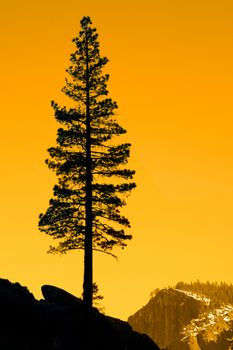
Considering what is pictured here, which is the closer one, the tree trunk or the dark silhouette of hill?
the dark silhouette of hill

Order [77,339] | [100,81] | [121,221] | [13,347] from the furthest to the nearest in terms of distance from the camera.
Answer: [100,81] < [121,221] < [77,339] < [13,347]

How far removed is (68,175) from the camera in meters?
35.9

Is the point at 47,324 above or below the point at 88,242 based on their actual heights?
below

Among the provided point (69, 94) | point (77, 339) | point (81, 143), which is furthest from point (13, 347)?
point (69, 94)

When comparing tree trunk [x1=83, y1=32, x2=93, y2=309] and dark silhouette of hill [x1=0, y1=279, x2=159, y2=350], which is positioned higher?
tree trunk [x1=83, y1=32, x2=93, y2=309]

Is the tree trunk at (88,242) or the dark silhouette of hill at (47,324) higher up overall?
the tree trunk at (88,242)

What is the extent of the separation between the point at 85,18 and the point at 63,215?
13984 mm

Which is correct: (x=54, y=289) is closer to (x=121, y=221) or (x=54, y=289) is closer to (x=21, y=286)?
(x=21, y=286)

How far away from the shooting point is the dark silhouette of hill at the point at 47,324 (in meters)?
31.5

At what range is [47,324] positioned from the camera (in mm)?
33000

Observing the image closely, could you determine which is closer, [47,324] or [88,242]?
[47,324]

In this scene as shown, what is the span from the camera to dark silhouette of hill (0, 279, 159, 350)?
31500mm

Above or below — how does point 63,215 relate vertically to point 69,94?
below

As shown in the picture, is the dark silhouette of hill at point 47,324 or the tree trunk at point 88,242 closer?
the dark silhouette of hill at point 47,324
